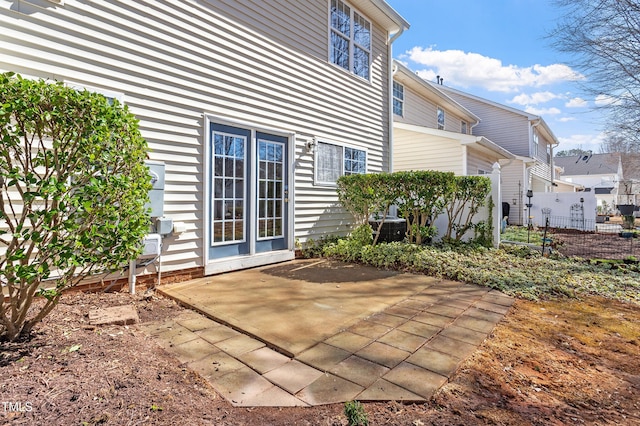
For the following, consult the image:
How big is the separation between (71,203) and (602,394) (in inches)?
146

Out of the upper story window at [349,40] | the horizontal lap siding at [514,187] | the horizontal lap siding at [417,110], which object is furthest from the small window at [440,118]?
the upper story window at [349,40]

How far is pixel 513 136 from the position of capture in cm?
1686

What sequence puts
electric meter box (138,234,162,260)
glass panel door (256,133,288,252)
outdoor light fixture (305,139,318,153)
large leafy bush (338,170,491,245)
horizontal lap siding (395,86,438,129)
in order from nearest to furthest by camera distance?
1. electric meter box (138,234,162,260)
2. glass panel door (256,133,288,252)
3. large leafy bush (338,170,491,245)
4. outdoor light fixture (305,139,318,153)
5. horizontal lap siding (395,86,438,129)

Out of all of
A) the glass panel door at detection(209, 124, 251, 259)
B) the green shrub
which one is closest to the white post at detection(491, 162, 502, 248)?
the glass panel door at detection(209, 124, 251, 259)

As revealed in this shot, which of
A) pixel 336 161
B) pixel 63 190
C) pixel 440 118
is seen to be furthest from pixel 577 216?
pixel 63 190

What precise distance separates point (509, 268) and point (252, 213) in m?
4.32

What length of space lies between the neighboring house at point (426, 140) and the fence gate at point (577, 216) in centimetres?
344

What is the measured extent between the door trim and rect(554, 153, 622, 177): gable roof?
44.1 meters

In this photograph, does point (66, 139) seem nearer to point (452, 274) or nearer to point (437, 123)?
point (452, 274)

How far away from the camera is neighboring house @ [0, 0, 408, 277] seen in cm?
362

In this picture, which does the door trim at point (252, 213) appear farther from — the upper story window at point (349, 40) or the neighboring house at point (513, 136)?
the neighboring house at point (513, 136)

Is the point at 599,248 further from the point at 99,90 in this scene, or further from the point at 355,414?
the point at 99,90

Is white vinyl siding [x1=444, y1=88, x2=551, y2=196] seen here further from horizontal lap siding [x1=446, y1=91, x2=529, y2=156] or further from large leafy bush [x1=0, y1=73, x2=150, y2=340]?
large leafy bush [x1=0, y1=73, x2=150, y2=340]

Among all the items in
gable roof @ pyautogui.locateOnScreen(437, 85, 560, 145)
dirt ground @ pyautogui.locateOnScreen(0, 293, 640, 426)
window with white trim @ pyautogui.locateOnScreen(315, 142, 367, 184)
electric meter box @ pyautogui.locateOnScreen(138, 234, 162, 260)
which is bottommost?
dirt ground @ pyautogui.locateOnScreen(0, 293, 640, 426)
